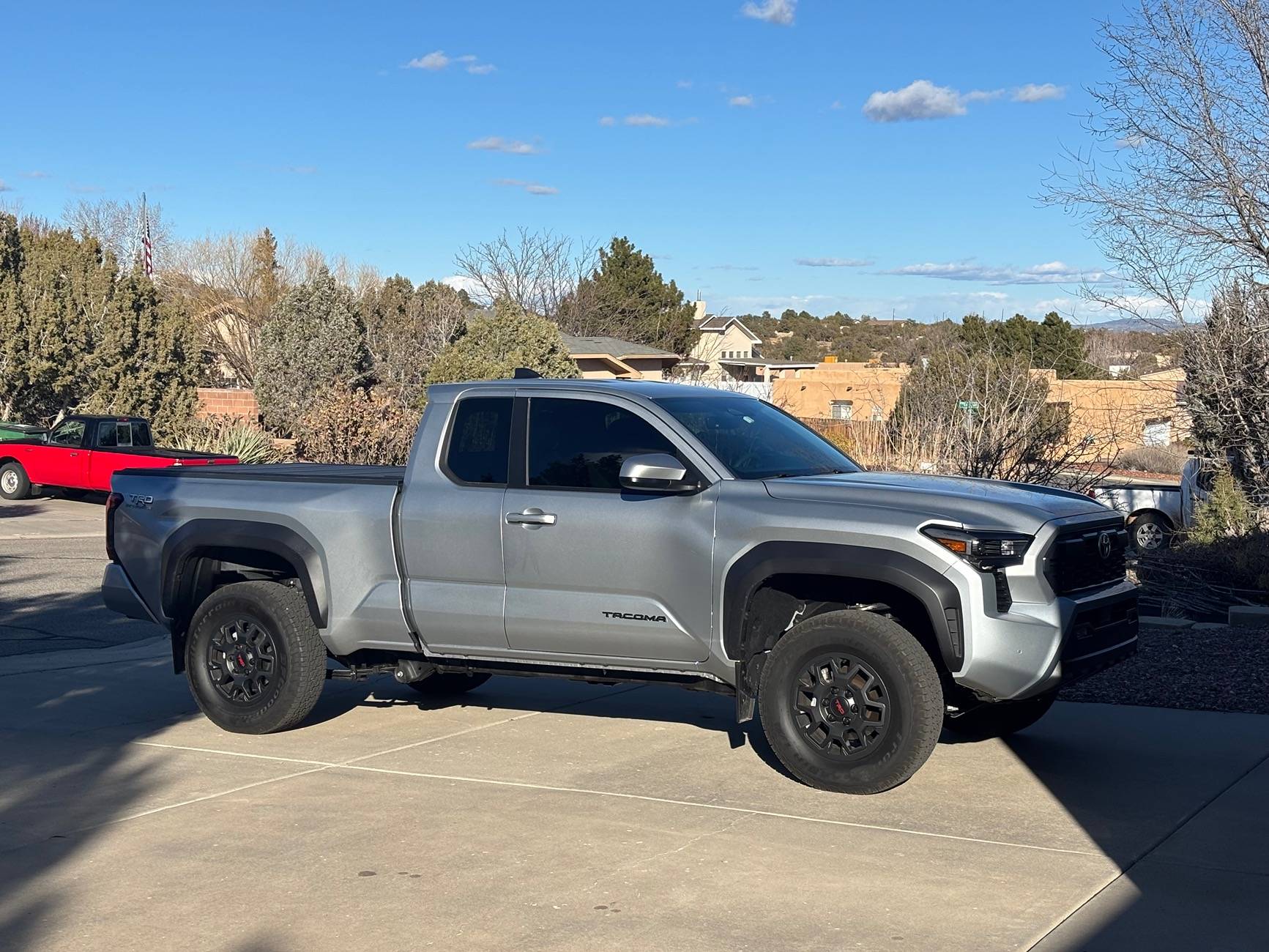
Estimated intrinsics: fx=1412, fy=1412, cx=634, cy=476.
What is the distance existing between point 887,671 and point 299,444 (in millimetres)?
18473

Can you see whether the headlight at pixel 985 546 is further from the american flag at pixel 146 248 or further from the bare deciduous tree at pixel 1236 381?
the american flag at pixel 146 248

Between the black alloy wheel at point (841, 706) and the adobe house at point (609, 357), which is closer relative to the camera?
the black alloy wheel at point (841, 706)

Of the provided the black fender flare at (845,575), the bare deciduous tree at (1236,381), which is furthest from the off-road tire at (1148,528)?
the black fender flare at (845,575)

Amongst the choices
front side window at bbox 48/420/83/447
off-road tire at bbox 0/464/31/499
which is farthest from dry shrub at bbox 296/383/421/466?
off-road tire at bbox 0/464/31/499

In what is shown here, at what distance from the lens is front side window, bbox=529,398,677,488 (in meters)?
7.42

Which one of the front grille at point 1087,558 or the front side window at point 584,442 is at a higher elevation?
the front side window at point 584,442

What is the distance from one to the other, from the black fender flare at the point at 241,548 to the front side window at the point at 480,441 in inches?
38.2

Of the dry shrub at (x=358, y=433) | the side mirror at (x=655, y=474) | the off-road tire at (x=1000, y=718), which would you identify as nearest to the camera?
the side mirror at (x=655, y=474)

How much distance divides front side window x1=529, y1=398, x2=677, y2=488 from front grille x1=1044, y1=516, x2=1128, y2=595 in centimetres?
200

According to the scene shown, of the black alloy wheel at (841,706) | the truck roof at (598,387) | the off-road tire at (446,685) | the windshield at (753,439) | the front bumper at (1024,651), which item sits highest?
the truck roof at (598,387)

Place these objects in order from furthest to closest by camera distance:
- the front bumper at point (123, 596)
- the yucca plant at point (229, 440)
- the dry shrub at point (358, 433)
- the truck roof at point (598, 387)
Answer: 1. the yucca plant at point (229, 440)
2. the dry shrub at point (358, 433)
3. the front bumper at point (123, 596)
4. the truck roof at point (598, 387)

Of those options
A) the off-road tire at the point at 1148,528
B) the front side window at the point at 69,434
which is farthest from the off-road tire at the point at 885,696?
the front side window at the point at 69,434

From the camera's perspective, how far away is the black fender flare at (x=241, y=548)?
312 inches

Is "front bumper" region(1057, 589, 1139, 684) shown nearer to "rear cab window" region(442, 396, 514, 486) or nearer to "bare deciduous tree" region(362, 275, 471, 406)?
"rear cab window" region(442, 396, 514, 486)
